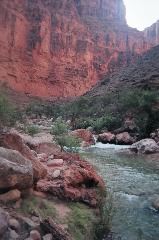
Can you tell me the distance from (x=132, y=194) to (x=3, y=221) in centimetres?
600

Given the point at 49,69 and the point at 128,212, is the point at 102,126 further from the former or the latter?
the point at 49,69

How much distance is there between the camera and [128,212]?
8.99 meters

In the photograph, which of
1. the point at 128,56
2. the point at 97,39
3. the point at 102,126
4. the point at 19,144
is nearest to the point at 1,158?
the point at 19,144

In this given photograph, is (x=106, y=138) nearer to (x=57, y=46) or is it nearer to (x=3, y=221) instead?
(x=3, y=221)

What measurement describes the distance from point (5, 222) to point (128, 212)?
13.8 ft

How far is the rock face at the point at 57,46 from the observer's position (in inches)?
3696

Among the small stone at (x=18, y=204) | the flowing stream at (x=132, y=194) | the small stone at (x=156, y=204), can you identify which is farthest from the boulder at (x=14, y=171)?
the small stone at (x=156, y=204)

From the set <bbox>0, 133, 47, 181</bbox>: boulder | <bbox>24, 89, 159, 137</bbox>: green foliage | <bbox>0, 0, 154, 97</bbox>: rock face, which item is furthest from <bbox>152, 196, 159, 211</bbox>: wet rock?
<bbox>0, 0, 154, 97</bbox>: rock face

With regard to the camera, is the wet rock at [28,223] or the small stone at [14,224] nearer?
the small stone at [14,224]

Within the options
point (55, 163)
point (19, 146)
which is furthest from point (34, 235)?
point (55, 163)

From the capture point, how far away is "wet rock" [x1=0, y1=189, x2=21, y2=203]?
20.9 ft

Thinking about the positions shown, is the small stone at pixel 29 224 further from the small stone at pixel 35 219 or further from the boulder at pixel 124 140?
the boulder at pixel 124 140

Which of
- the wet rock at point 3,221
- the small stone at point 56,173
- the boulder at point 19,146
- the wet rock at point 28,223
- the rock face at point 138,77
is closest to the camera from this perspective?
the wet rock at point 3,221

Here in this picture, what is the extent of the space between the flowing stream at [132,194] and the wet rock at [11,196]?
7.36 ft
